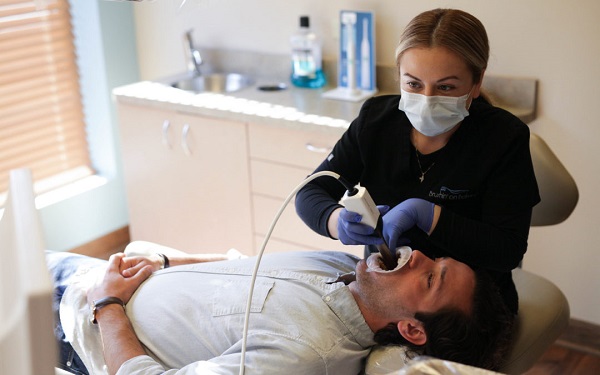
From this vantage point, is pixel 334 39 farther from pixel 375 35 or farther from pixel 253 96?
pixel 253 96

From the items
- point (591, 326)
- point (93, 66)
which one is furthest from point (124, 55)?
point (591, 326)

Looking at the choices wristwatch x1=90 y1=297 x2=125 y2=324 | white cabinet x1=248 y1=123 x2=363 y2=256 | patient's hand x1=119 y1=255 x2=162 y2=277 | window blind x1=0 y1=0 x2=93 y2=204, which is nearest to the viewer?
wristwatch x1=90 y1=297 x2=125 y2=324

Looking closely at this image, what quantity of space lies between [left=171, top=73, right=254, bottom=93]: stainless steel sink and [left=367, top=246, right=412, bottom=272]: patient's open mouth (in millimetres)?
1815

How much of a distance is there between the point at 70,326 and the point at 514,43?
71.3 inches

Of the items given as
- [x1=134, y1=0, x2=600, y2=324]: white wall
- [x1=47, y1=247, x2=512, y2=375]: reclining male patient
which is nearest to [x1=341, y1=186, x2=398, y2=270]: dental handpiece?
[x1=47, y1=247, x2=512, y2=375]: reclining male patient

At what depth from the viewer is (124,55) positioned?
144 inches

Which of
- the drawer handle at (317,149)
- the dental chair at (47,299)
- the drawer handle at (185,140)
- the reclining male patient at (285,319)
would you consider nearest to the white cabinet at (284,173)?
the drawer handle at (317,149)

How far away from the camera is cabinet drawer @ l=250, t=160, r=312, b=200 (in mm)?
2824

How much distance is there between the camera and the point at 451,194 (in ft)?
5.72

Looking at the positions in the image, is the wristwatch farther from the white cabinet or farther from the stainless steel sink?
the stainless steel sink

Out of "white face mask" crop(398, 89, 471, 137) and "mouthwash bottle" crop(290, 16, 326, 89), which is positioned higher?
"white face mask" crop(398, 89, 471, 137)

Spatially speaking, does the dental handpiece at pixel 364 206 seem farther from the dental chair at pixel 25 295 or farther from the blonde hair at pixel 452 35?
the dental chair at pixel 25 295

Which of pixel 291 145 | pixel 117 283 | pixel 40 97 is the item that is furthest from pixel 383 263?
pixel 40 97

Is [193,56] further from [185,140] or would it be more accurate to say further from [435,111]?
[435,111]
